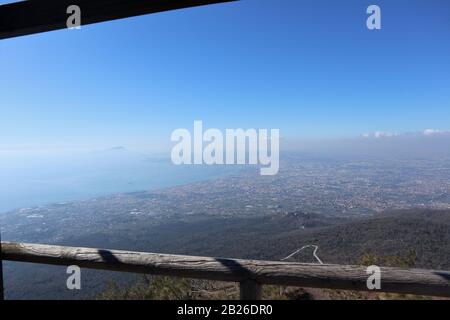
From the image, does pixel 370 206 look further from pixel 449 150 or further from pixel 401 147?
pixel 401 147

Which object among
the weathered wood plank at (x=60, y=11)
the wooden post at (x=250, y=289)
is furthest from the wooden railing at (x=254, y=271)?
the weathered wood plank at (x=60, y=11)

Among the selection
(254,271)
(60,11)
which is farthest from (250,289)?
(60,11)

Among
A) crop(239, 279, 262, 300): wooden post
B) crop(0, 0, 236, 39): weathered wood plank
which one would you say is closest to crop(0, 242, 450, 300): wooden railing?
crop(239, 279, 262, 300): wooden post

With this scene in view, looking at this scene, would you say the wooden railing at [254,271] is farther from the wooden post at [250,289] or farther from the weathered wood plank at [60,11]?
the weathered wood plank at [60,11]

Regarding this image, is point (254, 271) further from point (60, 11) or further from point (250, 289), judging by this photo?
point (60, 11)

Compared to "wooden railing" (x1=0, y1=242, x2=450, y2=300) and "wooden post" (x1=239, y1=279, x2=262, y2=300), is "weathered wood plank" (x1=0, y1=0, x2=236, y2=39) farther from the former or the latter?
"wooden post" (x1=239, y1=279, x2=262, y2=300)

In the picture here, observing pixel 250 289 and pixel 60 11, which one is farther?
pixel 60 11
